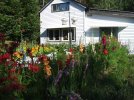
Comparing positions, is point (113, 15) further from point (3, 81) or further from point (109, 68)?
point (3, 81)

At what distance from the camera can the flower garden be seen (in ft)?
15.9

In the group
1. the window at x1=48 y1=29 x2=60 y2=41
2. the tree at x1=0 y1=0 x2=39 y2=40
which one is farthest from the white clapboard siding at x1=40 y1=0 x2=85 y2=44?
the tree at x1=0 y1=0 x2=39 y2=40

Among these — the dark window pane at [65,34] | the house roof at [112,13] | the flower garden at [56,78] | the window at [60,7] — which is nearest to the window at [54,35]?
the dark window pane at [65,34]

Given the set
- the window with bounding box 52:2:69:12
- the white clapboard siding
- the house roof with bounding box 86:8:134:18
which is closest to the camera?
the house roof with bounding box 86:8:134:18

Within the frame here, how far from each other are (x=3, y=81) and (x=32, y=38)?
29015 mm

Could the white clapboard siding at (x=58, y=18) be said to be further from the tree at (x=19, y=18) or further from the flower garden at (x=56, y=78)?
the flower garden at (x=56, y=78)

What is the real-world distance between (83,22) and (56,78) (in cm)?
2480

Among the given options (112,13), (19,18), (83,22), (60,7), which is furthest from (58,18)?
(112,13)

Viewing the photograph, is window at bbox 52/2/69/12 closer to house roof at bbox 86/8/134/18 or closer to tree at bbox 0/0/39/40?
tree at bbox 0/0/39/40

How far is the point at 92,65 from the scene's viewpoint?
294 inches

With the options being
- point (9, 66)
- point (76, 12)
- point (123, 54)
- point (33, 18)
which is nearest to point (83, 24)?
point (76, 12)

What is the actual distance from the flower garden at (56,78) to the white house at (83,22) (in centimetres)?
2024

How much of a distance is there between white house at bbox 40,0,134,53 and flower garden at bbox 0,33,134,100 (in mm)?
20238

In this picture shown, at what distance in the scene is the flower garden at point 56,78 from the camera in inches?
191
